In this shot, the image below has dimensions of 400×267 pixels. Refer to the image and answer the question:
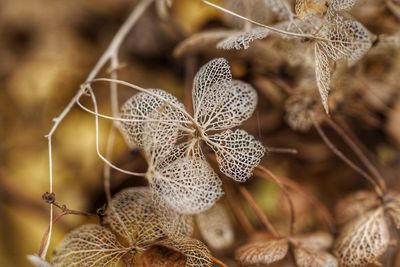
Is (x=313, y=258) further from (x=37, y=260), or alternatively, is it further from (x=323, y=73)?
(x=37, y=260)

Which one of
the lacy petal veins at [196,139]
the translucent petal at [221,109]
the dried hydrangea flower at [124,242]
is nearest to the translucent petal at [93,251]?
the dried hydrangea flower at [124,242]

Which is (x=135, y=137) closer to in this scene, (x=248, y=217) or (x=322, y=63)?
(x=322, y=63)

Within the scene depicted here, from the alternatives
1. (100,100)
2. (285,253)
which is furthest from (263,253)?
(100,100)

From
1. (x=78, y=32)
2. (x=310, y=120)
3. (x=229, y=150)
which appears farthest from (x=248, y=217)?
(x=78, y=32)

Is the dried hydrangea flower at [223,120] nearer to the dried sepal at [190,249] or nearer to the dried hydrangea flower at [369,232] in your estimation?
the dried sepal at [190,249]

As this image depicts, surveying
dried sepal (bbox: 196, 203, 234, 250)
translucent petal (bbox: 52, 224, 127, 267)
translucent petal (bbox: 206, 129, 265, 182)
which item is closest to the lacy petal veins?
translucent petal (bbox: 206, 129, 265, 182)

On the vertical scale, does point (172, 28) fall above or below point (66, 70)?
below
